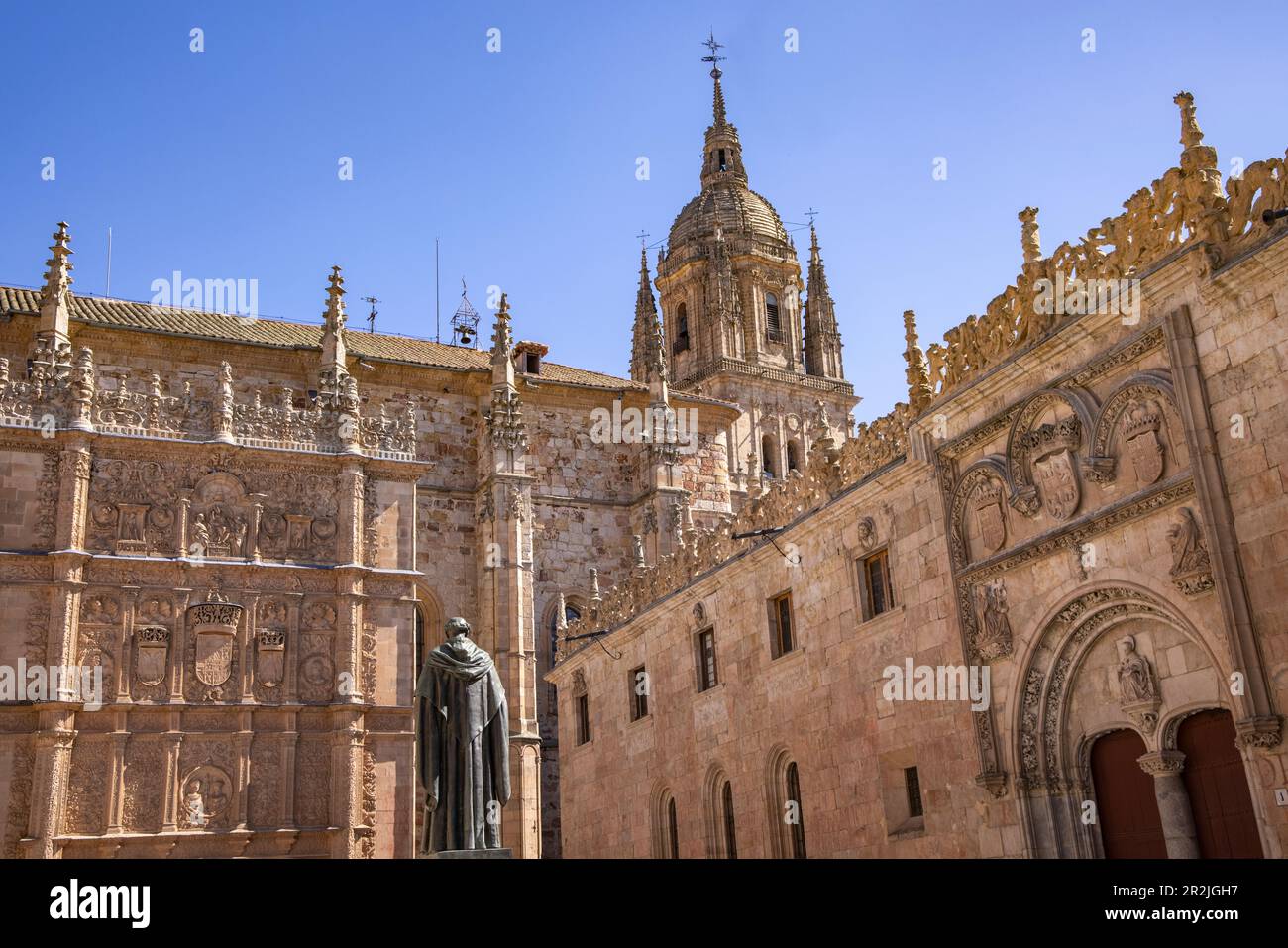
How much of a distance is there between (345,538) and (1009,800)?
1487cm

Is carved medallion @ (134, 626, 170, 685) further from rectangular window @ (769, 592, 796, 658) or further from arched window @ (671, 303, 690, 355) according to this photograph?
arched window @ (671, 303, 690, 355)

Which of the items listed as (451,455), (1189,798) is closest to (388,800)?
(451,455)

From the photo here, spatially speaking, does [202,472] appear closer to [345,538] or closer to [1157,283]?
[345,538]

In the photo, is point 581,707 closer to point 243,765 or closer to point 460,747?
point 243,765

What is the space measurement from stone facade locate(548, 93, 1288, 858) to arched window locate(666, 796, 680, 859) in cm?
106

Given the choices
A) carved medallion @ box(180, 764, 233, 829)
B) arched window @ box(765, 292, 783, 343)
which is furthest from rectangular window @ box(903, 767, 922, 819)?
arched window @ box(765, 292, 783, 343)

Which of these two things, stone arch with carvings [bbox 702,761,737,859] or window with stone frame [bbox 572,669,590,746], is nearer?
stone arch with carvings [bbox 702,761,737,859]

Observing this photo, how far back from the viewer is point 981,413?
50.4ft

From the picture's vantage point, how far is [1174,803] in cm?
1279

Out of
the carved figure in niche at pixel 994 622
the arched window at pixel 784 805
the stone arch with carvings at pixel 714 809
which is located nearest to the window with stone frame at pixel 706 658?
the stone arch with carvings at pixel 714 809

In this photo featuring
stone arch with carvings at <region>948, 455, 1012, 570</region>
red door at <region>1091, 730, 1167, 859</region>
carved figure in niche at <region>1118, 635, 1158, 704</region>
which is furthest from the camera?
stone arch with carvings at <region>948, 455, 1012, 570</region>

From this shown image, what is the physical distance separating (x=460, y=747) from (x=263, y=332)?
83.2 ft

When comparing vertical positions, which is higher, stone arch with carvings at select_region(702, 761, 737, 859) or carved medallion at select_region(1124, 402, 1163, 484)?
carved medallion at select_region(1124, 402, 1163, 484)

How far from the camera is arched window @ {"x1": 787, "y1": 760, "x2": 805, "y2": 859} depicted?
730 inches
